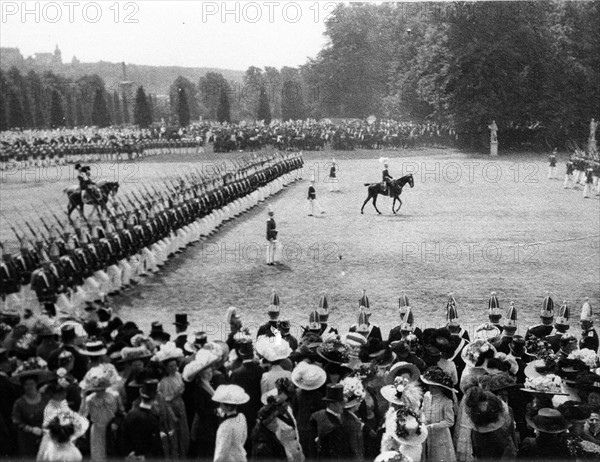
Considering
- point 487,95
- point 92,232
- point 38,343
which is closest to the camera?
point 38,343

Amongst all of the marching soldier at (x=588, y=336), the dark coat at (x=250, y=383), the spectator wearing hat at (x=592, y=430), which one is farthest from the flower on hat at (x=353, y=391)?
the marching soldier at (x=588, y=336)

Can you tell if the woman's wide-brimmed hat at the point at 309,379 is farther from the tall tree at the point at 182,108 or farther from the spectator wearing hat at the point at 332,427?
the tall tree at the point at 182,108

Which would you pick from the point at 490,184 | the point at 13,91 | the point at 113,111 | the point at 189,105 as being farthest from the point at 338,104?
the point at 13,91

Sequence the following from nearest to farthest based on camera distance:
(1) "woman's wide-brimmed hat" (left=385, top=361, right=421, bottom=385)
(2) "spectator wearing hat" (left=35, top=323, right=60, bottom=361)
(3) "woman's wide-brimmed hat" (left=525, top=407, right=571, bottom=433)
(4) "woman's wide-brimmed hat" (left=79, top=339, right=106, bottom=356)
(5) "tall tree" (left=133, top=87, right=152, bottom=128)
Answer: (3) "woman's wide-brimmed hat" (left=525, top=407, right=571, bottom=433), (1) "woman's wide-brimmed hat" (left=385, top=361, right=421, bottom=385), (4) "woman's wide-brimmed hat" (left=79, top=339, right=106, bottom=356), (2) "spectator wearing hat" (left=35, top=323, right=60, bottom=361), (5) "tall tree" (left=133, top=87, right=152, bottom=128)

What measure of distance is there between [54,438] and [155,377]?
3.26 ft

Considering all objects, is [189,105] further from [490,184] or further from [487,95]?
[490,184]

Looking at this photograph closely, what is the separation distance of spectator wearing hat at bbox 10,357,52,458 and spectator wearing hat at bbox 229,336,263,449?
152 centimetres

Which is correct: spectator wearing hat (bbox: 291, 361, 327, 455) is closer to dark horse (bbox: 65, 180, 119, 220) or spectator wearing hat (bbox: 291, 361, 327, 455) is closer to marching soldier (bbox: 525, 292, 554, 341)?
marching soldier (bbox: 525, 292, 554, 341)

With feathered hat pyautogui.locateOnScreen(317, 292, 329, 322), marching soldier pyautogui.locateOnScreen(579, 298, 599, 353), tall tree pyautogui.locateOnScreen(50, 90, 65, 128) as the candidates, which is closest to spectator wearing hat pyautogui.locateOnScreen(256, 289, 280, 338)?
feathered hat pyautogui.locateOnScreen(317, 292, 329, 322)

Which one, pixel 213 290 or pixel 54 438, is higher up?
pixel 54 438

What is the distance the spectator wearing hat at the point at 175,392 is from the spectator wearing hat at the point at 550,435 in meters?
2.72

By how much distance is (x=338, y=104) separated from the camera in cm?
4922

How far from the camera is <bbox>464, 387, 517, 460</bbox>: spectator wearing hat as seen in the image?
519 cm

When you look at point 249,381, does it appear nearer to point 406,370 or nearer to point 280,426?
point 280,426
